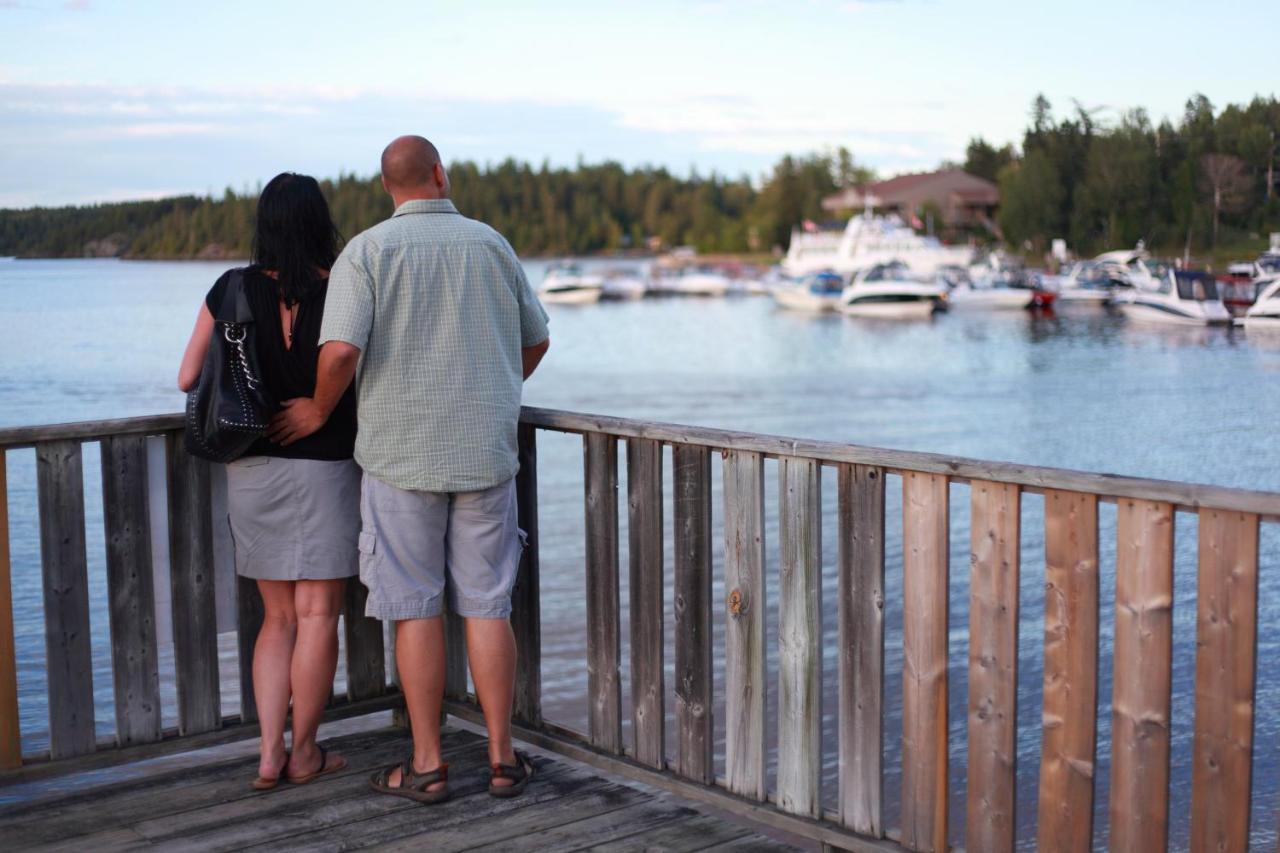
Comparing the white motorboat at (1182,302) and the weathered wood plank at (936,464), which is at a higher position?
the weathered wood plank at (936,464)

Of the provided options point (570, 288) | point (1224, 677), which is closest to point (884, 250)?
point (570, 288)

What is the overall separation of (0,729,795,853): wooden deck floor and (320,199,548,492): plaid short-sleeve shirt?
2.83ft

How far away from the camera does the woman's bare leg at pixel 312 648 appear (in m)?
3.78

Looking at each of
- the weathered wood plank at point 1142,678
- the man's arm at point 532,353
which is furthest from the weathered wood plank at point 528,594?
the weathered wood plank at point 1142,678

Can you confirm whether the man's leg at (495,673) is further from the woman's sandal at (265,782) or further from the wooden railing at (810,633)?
the woman's sandal at (265,782)

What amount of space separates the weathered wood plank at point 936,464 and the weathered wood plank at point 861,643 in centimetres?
7

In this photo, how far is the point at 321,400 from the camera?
3.52 meters

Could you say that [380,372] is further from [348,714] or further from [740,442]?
[348,714]

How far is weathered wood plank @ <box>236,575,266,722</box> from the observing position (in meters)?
4.04

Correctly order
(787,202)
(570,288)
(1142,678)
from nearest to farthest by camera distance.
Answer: (1142,678) → (570,288) → (787,202)

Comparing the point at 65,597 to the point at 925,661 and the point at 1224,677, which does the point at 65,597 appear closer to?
the point at 925,661

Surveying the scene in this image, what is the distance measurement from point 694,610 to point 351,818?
103 cm

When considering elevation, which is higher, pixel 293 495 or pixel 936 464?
pixel 936 464

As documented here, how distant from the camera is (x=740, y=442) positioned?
11.4ft
